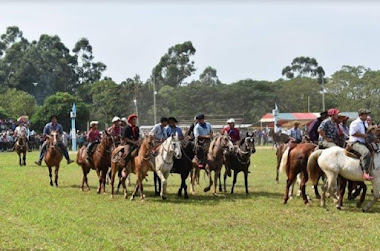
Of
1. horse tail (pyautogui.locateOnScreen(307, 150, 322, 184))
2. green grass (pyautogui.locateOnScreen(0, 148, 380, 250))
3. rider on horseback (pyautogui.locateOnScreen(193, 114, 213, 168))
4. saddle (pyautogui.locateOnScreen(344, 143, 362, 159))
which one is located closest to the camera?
green grass (pyautogui.locateOnScreen(0, 148, 380, 250))

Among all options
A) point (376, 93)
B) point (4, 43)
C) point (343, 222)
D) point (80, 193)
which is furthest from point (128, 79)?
point (343, 222)

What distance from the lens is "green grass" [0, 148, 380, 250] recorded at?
9062 mm

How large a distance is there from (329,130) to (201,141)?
162 inches

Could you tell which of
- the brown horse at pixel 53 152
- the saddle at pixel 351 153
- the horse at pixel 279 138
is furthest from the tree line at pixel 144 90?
the saddle at pixel 351 153

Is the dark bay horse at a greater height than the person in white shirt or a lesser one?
lesser

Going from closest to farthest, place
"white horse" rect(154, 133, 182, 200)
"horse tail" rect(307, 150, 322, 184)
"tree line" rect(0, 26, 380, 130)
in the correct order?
"horse tail" rect(307, 150, 322, 184)
"white horse" rect(154, 133, 182, 200)
"tree line" rect(0, 26, 380, 130)

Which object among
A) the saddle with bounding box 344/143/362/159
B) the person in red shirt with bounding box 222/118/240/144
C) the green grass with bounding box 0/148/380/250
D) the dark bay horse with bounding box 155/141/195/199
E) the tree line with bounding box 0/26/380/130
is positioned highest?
the tree line with bounding box 0/26/380/130

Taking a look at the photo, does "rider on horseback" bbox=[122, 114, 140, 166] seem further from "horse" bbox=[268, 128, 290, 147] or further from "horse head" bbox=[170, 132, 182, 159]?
"horse" bbox=[268, 128, 290, 147]

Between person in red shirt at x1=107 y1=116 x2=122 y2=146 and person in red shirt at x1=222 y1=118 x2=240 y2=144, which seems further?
person in red shirt at x1=222 y1=118 x2=240 y2=144

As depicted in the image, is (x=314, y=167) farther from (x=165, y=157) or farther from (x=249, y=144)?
(x=165, y=157)

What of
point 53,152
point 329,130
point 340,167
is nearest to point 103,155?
point 53,152

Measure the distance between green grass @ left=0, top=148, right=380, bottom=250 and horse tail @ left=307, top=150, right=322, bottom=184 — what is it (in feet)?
2.47

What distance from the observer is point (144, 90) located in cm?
7375

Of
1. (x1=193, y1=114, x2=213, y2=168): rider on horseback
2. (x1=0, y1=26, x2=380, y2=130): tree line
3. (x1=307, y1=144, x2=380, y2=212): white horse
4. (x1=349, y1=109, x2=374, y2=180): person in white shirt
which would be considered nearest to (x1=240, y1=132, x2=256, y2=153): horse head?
(x1=193, y1=114, x2=213, y2=168): rider on horseback
